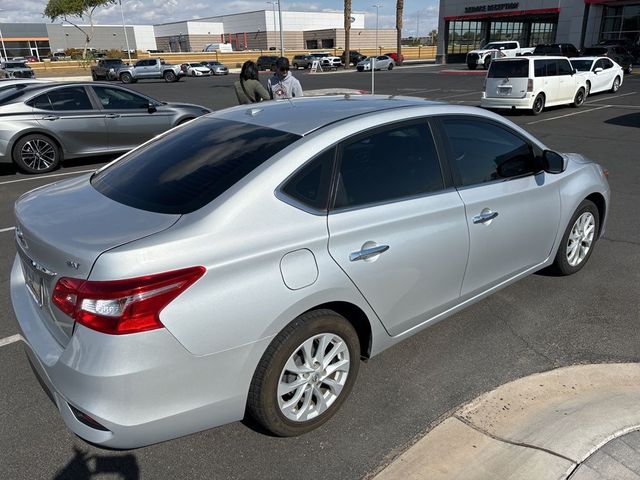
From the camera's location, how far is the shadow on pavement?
8.00 feet

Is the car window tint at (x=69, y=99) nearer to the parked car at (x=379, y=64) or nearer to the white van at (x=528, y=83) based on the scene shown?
the white van at (x=528, y=83)

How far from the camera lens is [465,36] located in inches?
2165

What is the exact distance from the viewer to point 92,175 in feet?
10.4

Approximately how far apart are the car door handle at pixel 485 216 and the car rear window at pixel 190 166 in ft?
4.15

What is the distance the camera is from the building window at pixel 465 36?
54.1 meters

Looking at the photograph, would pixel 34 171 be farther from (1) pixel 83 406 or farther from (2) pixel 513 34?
(2) pixel 513 34

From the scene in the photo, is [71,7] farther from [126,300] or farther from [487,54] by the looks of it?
[126,300]

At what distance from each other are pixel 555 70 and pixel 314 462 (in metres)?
15.9

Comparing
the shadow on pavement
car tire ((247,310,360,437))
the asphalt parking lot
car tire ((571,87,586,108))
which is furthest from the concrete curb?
car tire ((571,87,586,108))

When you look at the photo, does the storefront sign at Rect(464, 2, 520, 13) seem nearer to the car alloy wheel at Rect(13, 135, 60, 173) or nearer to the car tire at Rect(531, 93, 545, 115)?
the car tire at Rect(531, 93, 545, 115)

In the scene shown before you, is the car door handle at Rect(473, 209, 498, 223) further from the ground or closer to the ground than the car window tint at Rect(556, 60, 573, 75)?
closer to the ground

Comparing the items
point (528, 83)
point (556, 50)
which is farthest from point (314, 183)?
point (556, 50)

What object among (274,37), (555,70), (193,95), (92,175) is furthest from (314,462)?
(274,37)

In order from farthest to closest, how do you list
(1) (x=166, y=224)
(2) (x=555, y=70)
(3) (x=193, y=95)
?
(3) (x=193, y=95)
(2) (x=555, y=70)
(1) (x=166, y=224)
